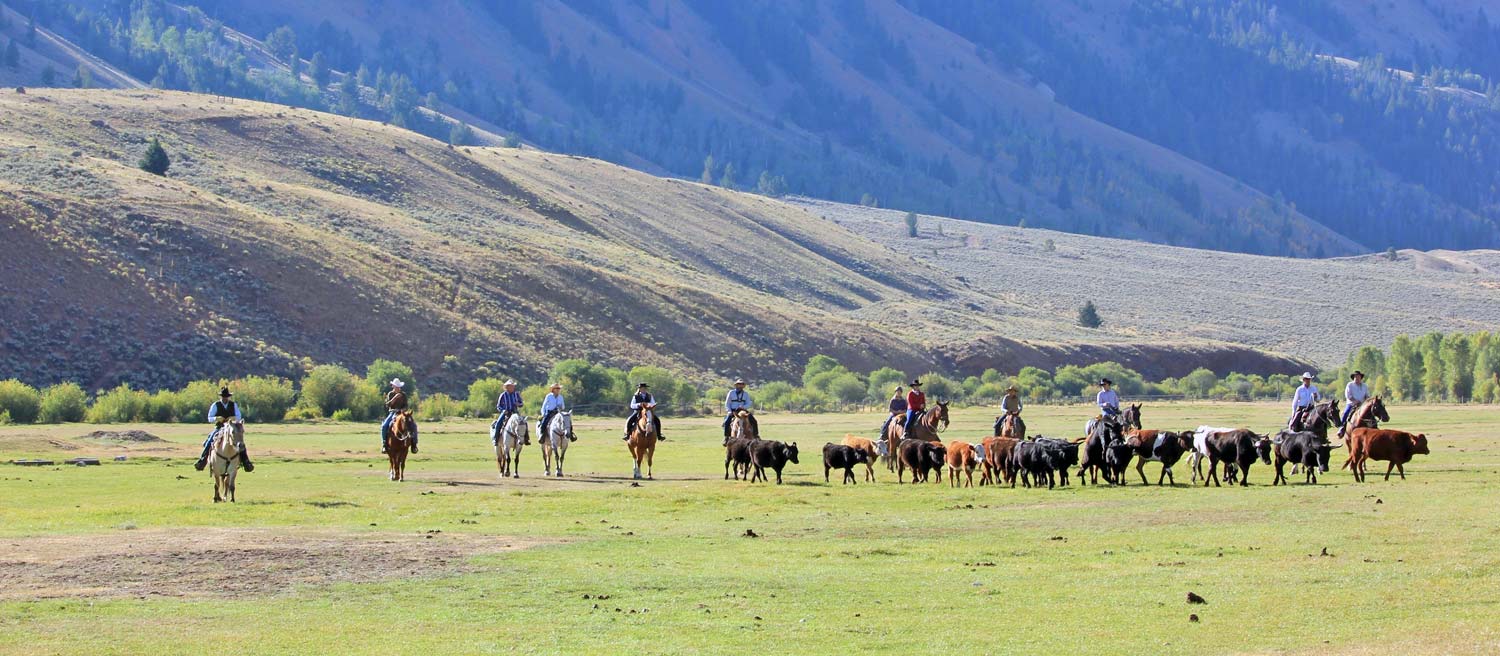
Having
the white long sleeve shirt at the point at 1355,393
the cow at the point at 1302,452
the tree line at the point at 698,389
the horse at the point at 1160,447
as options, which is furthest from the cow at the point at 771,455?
the tree line at the point at 698,389

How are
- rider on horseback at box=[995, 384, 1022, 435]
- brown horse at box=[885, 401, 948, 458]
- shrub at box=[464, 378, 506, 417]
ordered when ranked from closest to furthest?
1. rider on horseback at box=[995, 384, 1022, 435]
2. brown horse at box=[885, 401, 948, 458]
3. shrub at box=[464, 378, 506, 417]

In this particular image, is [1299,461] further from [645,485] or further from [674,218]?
[674,218]

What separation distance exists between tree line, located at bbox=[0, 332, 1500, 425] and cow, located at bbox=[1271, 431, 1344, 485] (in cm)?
4001

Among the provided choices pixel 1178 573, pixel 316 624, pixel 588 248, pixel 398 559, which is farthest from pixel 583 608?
pixel 588 248

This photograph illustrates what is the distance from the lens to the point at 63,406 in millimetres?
68375

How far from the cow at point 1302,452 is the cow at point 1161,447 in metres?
1.77

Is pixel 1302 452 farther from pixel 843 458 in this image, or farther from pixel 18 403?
pixel 18 403

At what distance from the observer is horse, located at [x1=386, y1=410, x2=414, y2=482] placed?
36281 millimetres

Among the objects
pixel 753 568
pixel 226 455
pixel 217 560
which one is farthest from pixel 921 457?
pixel 217 560

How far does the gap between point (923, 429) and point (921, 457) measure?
2.65 meters

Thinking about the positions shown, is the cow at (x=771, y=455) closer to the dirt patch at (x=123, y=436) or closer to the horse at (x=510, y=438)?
the horse at (x=510, y=438)

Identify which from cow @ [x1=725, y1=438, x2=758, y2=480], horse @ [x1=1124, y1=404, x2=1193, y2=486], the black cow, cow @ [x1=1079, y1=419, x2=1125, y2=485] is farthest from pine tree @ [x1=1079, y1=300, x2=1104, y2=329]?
the black cow

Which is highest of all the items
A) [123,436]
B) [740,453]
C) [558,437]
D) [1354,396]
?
[1354,396]

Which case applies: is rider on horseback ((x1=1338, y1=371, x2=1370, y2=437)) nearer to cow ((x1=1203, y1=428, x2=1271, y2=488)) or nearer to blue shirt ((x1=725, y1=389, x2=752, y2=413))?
cow ((x1=1203, y1=428, x2=1271, y2=488))
